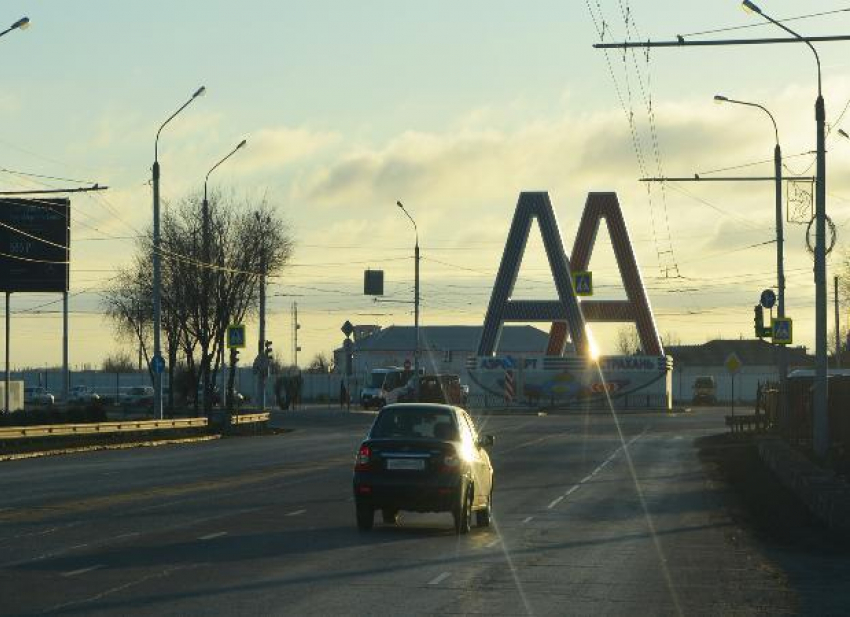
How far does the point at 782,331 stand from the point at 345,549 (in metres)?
32.5

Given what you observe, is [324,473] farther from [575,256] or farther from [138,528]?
[575,256]

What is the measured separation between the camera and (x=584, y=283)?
275 feet

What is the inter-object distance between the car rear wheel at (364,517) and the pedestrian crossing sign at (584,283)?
209 ft

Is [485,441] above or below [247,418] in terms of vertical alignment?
above

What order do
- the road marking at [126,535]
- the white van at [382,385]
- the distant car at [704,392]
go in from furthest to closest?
the distant car at [704,392]
the white van at [382,385]
the road marking at [126,535]

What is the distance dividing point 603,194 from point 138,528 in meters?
68.3

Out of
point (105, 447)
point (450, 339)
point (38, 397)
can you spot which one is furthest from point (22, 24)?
point (450, 339)

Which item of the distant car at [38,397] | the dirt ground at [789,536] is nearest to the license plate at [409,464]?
the dirt ground at [789,536]

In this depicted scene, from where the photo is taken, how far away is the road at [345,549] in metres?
13.5

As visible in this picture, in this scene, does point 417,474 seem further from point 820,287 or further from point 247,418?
point 247,418

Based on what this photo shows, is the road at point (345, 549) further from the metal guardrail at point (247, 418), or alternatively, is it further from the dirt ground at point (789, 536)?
the metal guardrail at point (247, 418)

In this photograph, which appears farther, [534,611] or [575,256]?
Answer: [575,256]

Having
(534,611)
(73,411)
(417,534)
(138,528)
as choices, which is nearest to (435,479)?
(417,534)

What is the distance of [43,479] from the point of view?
31.8m
